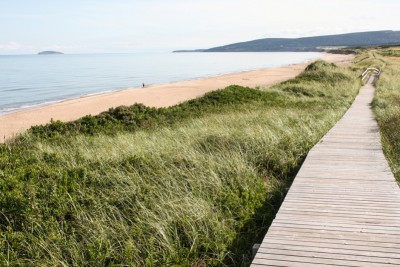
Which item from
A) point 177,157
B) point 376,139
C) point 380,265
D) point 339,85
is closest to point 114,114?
point 177,157

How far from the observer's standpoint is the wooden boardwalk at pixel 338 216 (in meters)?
4.62

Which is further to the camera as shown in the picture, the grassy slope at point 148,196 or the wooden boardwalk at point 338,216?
the grassy slope at point 148,196

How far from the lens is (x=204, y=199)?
21.8ft

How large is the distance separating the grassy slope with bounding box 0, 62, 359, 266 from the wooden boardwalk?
0.57 m

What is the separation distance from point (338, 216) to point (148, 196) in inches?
112

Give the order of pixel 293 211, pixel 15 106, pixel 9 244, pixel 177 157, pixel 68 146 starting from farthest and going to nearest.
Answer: pixel 15 106 → pixel 68 146 → pixel 177 157 → pixel 293 211 → pixel 9 244

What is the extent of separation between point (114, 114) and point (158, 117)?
175cm

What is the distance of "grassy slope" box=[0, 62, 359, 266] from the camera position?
17.0 ft

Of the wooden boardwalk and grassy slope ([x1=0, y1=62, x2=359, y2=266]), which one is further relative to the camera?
grassy slope ([x1=0, y1=62, x2=359, y2=266])

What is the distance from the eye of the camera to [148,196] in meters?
6.49

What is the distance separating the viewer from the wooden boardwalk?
4.62m

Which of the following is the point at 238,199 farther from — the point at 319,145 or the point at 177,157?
the point at 319,145

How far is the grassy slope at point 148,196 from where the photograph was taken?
518 cm

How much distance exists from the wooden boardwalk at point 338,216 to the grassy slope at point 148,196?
0.57 m
